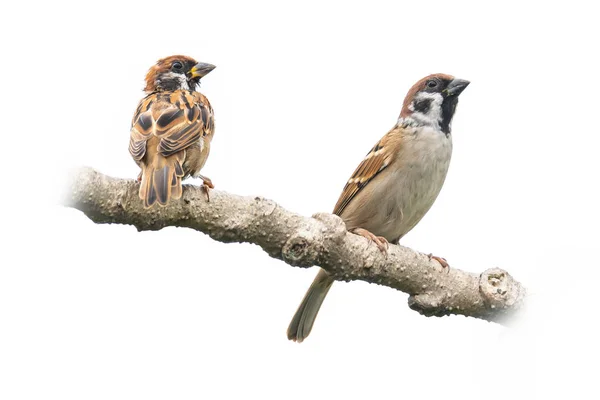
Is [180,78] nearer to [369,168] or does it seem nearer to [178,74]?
[178,74]

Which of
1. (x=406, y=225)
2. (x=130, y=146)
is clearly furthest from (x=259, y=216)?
(x=406, y=225)

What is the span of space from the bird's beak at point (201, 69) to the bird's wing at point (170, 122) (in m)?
0.50

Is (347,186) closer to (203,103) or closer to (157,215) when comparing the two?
(203,103)

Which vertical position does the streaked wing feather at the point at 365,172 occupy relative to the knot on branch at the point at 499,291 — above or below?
above

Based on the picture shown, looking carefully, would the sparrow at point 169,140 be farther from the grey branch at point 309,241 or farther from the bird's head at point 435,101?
the bird's head at point 435,101

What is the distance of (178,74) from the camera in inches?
249

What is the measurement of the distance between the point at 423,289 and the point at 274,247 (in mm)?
1242

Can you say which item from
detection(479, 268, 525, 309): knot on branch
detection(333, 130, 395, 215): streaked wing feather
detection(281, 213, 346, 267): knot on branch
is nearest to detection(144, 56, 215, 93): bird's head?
detection(333, 130, 395, 215): streaked wing feather

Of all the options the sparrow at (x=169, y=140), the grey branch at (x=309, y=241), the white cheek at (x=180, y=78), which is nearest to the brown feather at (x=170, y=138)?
the sparrow at (x=169, y=140)

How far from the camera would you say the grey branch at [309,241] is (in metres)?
3.98

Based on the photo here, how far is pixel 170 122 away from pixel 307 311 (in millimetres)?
1927

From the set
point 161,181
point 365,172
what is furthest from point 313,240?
point 365,172

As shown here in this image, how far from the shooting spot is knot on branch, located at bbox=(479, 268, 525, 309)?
5160mm

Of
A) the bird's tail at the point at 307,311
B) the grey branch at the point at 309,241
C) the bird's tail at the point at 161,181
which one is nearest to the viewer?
the grey branch at the point at 309,241
